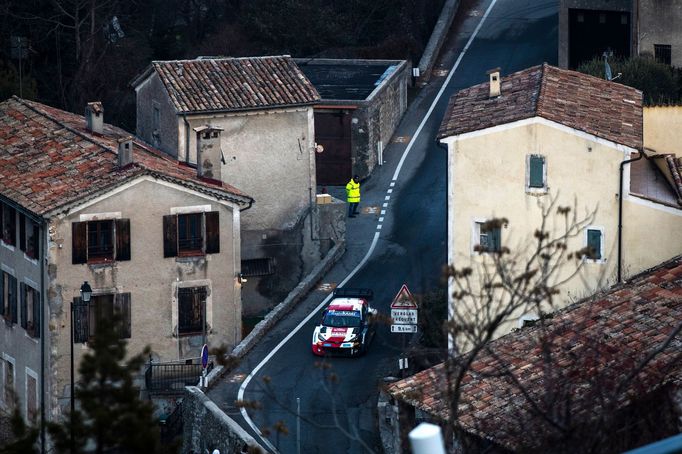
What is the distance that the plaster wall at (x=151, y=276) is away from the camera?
51.0 meters

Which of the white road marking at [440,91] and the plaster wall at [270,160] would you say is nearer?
the plaster wall at [270,160]

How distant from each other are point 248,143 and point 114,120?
18.2 m

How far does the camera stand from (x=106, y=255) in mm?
51531

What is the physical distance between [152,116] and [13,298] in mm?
8557

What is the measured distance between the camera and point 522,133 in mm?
43188

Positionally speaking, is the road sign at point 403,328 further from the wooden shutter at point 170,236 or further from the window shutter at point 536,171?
the wooden shutter at point 170,236

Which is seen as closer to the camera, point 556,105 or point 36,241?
point 556,105

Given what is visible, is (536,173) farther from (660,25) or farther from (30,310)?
(660,25)

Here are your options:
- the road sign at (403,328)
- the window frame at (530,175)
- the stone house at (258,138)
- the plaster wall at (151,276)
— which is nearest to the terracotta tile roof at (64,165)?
the plaster wall at (151,276)

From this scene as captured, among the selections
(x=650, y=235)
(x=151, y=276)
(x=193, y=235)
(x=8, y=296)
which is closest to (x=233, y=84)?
(x=193, y=235)

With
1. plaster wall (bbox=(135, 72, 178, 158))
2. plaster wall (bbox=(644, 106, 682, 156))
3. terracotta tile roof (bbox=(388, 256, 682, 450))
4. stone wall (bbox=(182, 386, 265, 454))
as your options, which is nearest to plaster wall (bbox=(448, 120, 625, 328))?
terracotta tile roof (bbox=(388, 256, 682, 450))

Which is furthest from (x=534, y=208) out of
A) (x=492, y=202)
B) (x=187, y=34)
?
(x=187, y=34)

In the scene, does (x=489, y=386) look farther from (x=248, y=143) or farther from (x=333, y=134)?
(x=333, y=134)

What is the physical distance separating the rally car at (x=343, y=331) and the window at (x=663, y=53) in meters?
19.0
